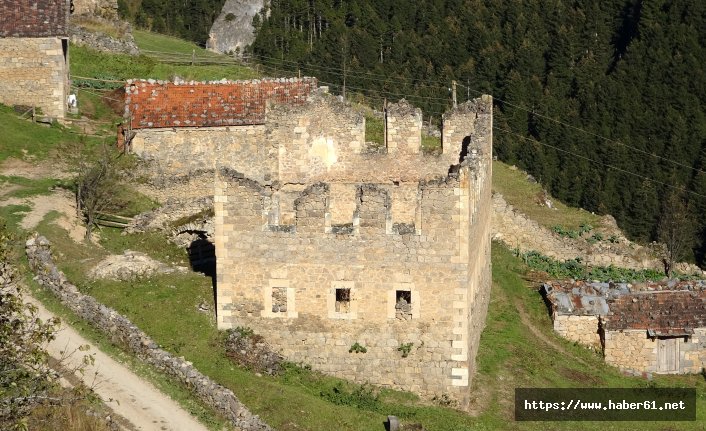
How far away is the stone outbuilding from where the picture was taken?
1938 inches

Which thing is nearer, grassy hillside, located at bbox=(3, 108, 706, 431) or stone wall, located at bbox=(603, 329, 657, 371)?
grassy hillside, located at bbox=(3, 108, 706, 431)

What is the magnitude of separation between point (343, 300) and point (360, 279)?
2.45 ft

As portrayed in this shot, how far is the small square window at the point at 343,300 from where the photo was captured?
33.2m

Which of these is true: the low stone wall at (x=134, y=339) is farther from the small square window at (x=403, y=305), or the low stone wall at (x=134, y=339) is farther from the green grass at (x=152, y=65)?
the green grass at (x=152, y=65)

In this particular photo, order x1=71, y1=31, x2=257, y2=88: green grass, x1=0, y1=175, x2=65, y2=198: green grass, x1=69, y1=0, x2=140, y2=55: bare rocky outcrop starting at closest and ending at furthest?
x1=0, y1=175, x2=65, y2=198: green grass → x1=71, y1=31, x2=257, y2=88: green grass → x1=69, y1=0, x2=140, y2=55: bare rocky outcrop

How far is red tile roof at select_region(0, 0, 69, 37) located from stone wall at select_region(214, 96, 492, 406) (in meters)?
18.5

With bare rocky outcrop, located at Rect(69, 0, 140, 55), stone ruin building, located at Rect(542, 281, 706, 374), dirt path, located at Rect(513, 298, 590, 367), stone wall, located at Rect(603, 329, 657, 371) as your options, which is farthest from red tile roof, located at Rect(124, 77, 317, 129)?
stone wall, located at Rect(603, 329, 657, 371)

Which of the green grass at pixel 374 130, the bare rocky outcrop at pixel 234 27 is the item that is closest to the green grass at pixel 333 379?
the green grass at pixel 374 130

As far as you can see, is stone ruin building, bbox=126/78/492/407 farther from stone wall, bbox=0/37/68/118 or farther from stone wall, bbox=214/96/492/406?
stone wall, bbox=0/37/68/118

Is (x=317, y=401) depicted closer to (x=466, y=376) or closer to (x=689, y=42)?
(x=466, y=376)

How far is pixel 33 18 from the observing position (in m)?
49.6

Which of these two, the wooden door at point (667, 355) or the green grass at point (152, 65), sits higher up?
the green grass at point (152, 65)

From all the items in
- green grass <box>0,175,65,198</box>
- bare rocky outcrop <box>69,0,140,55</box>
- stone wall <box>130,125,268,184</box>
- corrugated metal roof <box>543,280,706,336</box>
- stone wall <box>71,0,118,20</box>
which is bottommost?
corrugated metal roof <box>543,280,706,336</box>

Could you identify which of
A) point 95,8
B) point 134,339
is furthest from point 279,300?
point 95,8
